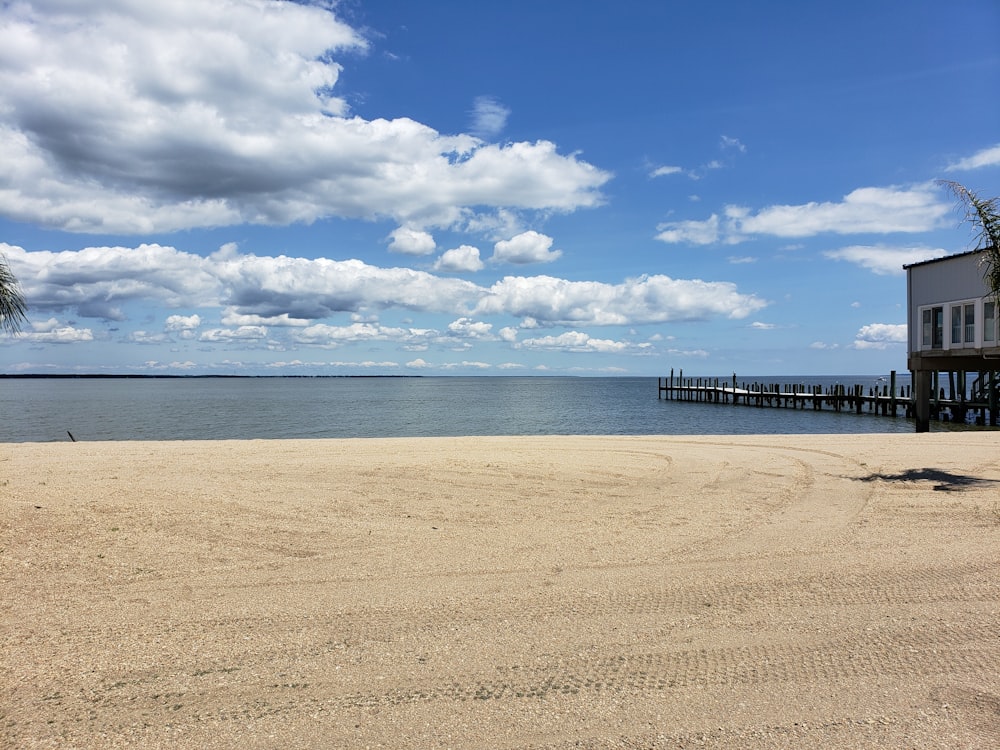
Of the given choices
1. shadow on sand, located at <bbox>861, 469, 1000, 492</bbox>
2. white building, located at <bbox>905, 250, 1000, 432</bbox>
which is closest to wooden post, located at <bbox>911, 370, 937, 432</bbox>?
white building, located at <bbox>905, 250, 1000, 432</bbox>

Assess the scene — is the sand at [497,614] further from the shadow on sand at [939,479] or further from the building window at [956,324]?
the building window at [956,324]

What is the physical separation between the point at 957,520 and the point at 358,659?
7.71 metres

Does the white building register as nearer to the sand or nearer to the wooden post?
the wooden post

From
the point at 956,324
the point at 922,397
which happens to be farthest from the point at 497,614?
the point at 922,397

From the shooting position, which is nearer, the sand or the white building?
the sand

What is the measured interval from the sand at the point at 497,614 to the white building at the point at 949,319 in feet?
57.6

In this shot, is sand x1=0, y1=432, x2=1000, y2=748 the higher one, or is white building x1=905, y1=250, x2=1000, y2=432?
white building x1=905, y1=250, x2=1000, y2=432

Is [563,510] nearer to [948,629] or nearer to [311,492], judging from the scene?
[311,492]

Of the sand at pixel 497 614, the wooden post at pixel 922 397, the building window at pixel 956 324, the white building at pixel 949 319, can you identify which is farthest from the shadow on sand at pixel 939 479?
the wooden post at pixel 922 397

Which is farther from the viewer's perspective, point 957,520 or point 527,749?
point 957,520

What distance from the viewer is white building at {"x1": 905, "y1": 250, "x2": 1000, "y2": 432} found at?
24.9 meters

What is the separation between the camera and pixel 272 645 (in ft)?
15.9

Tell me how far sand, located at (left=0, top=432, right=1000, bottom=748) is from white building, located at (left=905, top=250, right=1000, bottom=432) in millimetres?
17553

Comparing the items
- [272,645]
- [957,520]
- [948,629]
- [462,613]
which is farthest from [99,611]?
[957,520]
